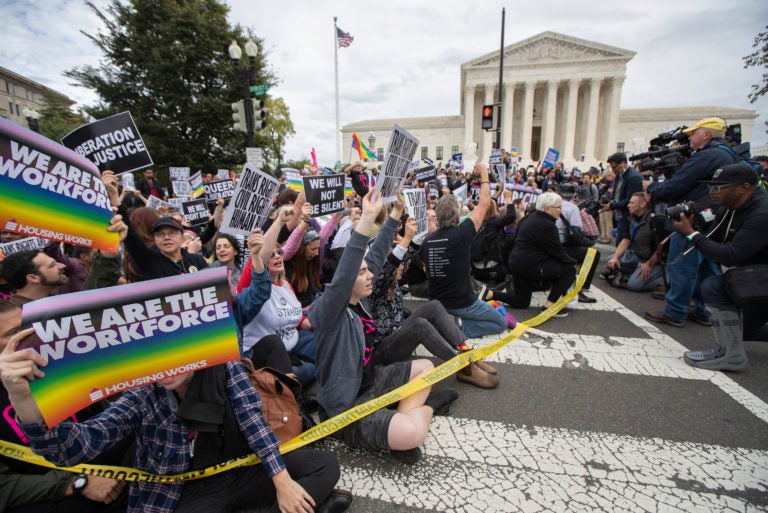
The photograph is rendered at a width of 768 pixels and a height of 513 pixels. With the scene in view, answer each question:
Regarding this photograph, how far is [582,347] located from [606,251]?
619 centimetres

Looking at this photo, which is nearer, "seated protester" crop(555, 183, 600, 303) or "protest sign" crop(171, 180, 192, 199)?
"seated protester" crop(555, 183, 600, 303)

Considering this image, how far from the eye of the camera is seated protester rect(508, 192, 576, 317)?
4.85 m

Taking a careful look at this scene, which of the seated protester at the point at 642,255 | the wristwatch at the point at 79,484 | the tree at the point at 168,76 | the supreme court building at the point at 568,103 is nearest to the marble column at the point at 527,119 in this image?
the supreme court building at the point at 568,103

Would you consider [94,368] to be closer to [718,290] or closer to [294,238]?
[294,238]

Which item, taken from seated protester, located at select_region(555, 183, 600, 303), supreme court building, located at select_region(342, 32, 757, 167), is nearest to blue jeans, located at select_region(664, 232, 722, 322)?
seated protester, located at select_region(555, 183, 600, 303)

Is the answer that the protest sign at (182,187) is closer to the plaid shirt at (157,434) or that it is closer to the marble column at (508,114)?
the plaid shirt at (157,434)

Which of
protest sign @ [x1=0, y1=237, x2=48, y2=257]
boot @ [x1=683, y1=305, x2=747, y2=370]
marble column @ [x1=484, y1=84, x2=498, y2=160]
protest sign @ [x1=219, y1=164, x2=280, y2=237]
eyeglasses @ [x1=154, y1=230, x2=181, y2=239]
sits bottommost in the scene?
boot @ [x1=683, y1=305, x2=747, y2=370]

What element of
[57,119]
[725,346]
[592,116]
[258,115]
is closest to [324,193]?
[725,346]

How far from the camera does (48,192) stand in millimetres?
1923

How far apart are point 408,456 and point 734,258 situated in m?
3.34

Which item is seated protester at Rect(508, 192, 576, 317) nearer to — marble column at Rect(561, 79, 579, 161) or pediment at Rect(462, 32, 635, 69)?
marble column at Rect(561, 79, 579, 161)

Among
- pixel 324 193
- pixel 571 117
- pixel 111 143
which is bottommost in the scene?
pixel 324 193

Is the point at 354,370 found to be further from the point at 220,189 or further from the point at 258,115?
the point at 258,115

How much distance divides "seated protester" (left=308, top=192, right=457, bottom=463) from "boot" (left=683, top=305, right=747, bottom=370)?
295 cm
